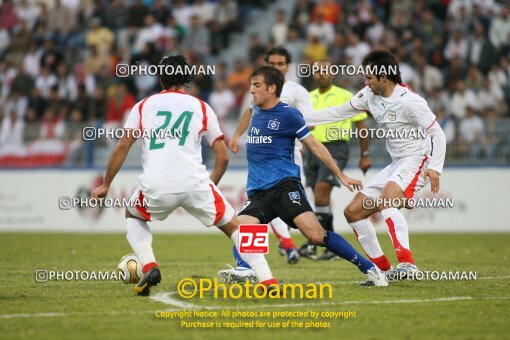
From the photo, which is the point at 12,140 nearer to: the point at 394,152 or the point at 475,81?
the point at 475,81

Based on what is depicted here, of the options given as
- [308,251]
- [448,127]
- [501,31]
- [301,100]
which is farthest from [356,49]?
[301,100]

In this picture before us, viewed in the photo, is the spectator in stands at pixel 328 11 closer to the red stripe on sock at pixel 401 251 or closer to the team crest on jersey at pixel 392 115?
the team crest on jersey at pixel 392 115

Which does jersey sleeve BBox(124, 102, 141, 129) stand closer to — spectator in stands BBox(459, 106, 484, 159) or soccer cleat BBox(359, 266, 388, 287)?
soccer cleat BBox(359, 266, 388, 287)

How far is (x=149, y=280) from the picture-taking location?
349 inches

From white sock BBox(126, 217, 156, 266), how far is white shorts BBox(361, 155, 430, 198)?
110 inches

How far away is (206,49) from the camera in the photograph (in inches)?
1046

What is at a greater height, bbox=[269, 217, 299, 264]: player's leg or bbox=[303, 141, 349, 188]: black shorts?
bbox=[303, 141, 349, 188]: black shorts

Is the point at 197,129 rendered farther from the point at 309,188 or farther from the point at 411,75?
the point at 411,75

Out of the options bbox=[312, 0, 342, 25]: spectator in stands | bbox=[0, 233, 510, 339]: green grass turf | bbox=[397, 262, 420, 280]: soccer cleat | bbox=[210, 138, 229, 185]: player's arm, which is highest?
bbox=[312, 0, 342, 25]: spectator in stands

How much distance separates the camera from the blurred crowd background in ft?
72.9

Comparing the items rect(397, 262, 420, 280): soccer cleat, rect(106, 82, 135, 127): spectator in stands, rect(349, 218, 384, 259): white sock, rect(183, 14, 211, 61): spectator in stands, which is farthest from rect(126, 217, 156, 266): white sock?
rect(183, 14, 211, 61): spectator in stands

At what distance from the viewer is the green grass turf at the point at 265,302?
23.8ft

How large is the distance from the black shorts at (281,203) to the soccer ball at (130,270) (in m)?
1.27

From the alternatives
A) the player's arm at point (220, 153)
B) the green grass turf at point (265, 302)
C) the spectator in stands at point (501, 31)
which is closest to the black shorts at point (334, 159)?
the green grass turf at point (265, 302)
